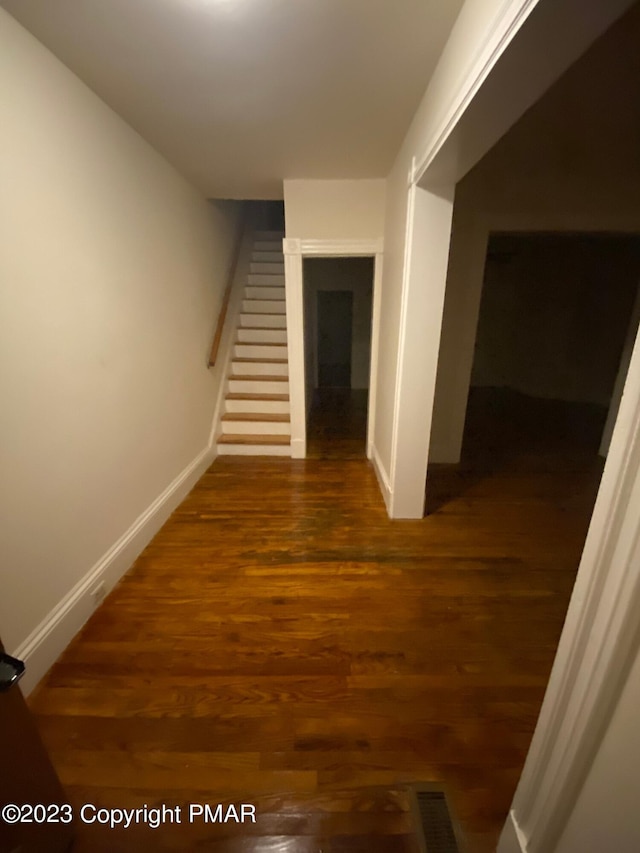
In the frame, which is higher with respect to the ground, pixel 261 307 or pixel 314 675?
pixel 261 307

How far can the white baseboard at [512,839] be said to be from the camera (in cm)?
94

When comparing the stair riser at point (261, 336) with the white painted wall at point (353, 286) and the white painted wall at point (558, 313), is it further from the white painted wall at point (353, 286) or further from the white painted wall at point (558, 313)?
the white painted wall at point (558, 313)

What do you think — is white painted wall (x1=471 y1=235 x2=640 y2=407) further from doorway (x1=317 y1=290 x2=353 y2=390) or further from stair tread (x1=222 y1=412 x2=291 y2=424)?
stair tread (x1=222 y1=412 x2=291 y2=424)

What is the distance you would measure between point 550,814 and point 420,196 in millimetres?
2347

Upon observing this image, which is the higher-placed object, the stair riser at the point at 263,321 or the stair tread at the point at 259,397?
the stair riser at the point at 263,321

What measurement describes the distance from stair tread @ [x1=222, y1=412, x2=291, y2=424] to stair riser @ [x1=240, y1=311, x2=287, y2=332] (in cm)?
107

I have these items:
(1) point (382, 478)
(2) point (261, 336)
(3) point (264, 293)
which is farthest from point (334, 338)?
(1) point (382, 478)

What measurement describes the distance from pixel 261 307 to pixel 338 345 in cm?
271

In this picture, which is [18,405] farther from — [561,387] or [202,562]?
[561,387]

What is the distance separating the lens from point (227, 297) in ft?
12.6

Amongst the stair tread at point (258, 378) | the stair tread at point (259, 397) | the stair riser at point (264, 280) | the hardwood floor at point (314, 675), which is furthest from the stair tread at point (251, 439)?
the stair riser at point (264, 280)

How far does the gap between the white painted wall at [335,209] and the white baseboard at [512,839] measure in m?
3.25

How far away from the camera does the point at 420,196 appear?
199 cm

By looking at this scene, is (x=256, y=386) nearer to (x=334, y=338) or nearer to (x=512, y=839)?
(x=334, y=338)
